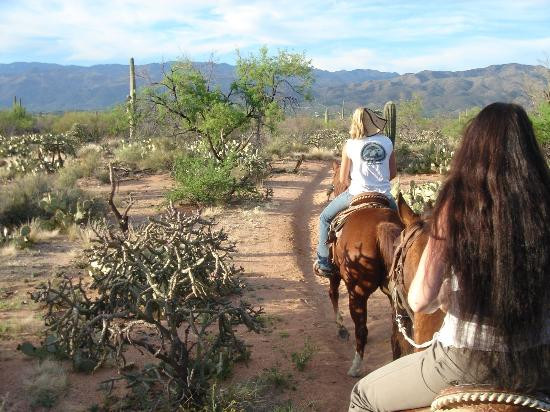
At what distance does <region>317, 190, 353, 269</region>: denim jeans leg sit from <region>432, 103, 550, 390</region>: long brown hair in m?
3.52

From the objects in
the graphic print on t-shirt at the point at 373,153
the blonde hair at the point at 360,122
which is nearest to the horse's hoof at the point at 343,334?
the graphic print on t-shirt at the point at 373,153

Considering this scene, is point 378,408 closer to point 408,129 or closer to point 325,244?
point 325,244

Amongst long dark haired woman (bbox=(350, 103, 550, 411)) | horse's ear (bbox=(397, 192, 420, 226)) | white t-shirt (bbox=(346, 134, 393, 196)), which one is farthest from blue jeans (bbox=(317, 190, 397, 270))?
long dark haired woman (bbox=(350, 103, 550, 411))

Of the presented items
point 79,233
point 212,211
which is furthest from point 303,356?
point 212,211

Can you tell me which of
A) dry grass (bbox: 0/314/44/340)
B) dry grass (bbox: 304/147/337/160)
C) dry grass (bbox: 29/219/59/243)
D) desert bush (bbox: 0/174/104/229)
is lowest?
dry grass (bbox: 0/314/44/340)

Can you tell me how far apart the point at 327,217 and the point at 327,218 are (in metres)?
0.01

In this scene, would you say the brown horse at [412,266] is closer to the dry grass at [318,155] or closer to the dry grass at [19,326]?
the dry grass at [19,326]

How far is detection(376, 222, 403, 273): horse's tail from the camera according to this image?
4809 millimetres

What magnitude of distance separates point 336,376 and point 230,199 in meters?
9.44

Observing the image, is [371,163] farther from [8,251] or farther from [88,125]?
[88,125]

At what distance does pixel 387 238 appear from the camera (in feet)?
15.9

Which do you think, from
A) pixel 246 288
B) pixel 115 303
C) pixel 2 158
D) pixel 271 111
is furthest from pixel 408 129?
pixel 115 303

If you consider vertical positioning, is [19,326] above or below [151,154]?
below

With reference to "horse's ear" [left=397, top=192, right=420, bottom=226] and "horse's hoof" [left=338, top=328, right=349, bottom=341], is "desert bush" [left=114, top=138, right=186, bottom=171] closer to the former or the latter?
"horse's hoof" [left=338, top=328, right=349, bottom=341]
